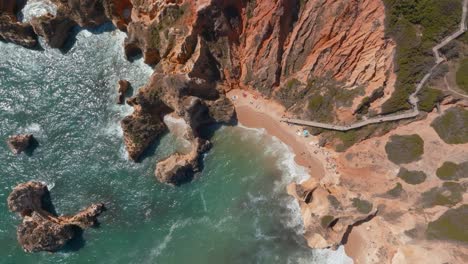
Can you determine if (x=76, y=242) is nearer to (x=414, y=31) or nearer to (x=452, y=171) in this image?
(x=452, y=171)

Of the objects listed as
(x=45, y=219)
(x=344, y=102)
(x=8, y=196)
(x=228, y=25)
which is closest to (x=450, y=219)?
(x=344, y=102)

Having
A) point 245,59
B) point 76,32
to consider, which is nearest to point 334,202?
point 245,59

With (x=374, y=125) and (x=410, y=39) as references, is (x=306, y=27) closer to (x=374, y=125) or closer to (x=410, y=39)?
(x=410, y=39)

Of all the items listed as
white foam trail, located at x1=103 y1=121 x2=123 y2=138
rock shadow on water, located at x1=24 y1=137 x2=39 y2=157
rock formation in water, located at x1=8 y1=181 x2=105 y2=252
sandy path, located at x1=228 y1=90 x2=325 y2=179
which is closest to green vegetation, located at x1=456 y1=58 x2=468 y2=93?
sandy path, located at x1=228 y1=90 x2=325 y2=179

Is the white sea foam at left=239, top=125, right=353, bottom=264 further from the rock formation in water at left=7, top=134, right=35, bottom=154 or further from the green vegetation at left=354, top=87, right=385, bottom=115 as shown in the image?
the rock formation in water at left=7, top=134, right=35, bottom=154

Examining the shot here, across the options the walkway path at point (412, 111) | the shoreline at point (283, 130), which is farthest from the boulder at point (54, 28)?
the walkway path at point (412, 111)

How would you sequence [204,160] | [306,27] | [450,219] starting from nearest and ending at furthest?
1. [450,219]
2. [306,27]
3. [204,160]

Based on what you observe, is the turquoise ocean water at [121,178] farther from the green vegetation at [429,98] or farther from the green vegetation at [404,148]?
the green vegetation at [429,98]
